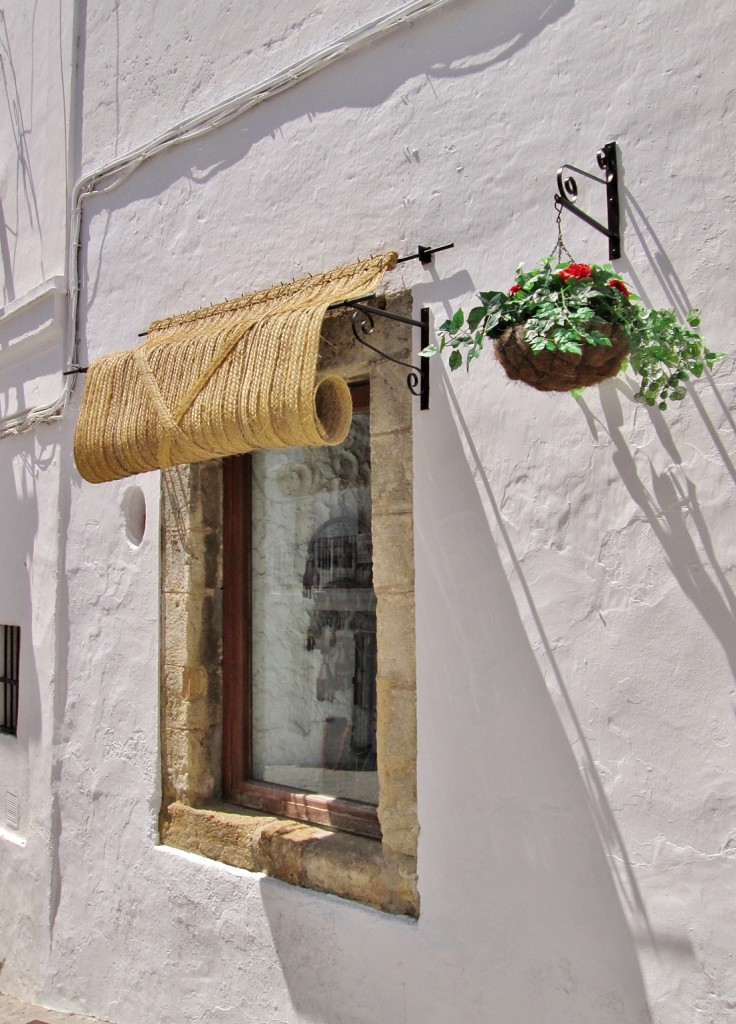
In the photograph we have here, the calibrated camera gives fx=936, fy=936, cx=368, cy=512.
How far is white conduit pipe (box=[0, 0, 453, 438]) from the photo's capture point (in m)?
3.15

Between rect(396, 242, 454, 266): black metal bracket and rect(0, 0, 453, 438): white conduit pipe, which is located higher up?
rect(0, 0, 453, 438): white conduit pipe

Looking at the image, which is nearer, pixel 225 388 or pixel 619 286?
pixel 619 286

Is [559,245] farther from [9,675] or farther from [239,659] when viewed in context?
[9,675]

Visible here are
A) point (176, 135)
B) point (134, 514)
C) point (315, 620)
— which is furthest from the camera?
point (134, 514)

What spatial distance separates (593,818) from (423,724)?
1.96 ft

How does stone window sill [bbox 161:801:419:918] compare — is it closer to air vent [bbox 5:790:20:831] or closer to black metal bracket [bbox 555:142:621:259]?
air vent [bbox 5:790:20:831]

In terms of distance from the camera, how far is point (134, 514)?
407 cm

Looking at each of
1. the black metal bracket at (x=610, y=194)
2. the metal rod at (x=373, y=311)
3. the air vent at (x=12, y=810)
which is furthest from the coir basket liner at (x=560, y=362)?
the air vent at (x=12, y=810)

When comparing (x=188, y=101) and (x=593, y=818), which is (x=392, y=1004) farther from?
(x=188, y=101)

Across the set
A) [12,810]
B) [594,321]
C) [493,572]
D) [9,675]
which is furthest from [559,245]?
[12,810]

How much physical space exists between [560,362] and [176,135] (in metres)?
2.54

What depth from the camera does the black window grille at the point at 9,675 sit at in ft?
15.7

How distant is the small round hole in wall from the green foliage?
2173mm

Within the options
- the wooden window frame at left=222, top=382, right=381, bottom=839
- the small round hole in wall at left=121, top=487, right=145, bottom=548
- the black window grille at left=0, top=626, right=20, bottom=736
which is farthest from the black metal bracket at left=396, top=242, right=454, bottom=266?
the black window grille at left=0, top=626, right=20, bottom=736
